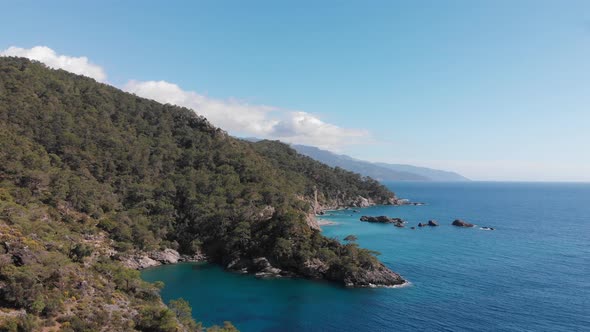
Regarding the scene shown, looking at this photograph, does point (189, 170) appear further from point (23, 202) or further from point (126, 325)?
point (126, 325)

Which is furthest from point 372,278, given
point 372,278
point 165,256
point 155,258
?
point 155,258

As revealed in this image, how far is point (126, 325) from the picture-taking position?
34.8 metres

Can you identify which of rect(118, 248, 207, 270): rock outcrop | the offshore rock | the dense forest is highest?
the dense forest

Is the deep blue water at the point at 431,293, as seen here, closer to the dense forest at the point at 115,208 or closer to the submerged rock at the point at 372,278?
the submerged rock at the point at 372,278

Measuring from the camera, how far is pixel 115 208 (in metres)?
79.8

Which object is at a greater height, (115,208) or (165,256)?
(115,208)

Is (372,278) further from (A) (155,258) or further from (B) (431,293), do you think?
(A) (155,258)

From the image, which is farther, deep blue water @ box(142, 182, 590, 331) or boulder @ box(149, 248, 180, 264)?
boulder @ box(149, 248, 180, 264)

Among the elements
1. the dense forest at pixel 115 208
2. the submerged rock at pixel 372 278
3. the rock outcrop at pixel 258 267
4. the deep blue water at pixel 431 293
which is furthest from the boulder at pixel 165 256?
the submerged rock at pixel 372 278

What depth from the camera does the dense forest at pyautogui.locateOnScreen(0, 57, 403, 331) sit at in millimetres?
36031

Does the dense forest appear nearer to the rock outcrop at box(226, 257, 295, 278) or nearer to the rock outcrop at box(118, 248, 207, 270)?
the rock outcrop at box(226, 257, 295, 278)

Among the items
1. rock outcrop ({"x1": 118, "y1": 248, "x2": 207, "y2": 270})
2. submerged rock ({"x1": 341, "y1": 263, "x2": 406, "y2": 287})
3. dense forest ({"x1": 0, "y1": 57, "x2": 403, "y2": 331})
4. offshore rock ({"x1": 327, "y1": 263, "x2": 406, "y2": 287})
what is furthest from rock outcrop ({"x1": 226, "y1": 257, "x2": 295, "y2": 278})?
submerged rock ({"x1": 341, "y1": 263, "x2": 406, "y2": 287})

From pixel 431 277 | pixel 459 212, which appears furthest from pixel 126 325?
pixel 459 212

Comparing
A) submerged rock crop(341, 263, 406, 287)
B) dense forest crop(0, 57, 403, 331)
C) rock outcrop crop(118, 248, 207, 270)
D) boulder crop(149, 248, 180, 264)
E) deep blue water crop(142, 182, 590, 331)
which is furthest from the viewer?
boulder crop(149, 248, 180, 264)
